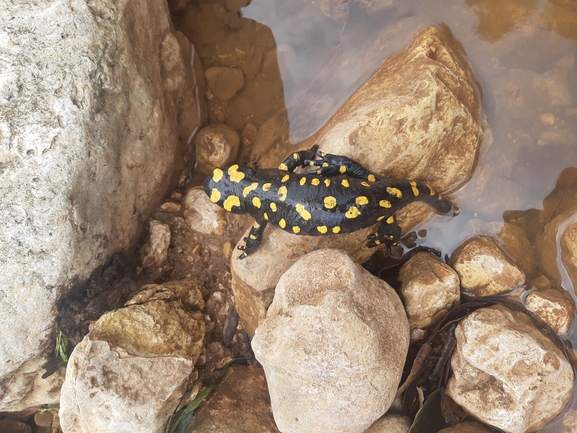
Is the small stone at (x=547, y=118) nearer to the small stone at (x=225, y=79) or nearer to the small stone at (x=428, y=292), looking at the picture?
the small stone at (x=428, y=292)

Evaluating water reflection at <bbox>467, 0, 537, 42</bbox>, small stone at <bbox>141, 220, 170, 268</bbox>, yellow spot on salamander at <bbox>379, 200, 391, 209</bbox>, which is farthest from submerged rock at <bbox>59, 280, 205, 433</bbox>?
water reflection at <bbox>467, 0, 537, 42</bbox>

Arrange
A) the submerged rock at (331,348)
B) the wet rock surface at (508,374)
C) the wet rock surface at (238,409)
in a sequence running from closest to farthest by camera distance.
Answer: the submerged rock at (331,348)
the wet rock surface at (508,374)
the wet rock surface at (238,409)

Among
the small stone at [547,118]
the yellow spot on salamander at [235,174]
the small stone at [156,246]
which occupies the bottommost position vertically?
the small stone at [156,246]

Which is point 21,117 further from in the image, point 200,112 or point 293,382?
point 293,382

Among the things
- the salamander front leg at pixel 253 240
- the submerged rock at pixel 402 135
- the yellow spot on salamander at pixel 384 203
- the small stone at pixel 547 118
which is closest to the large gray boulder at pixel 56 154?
the salamander front leg at pixel 253 240

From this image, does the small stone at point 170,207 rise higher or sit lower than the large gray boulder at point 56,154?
lower

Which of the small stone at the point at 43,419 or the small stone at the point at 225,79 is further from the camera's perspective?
the small stone at the point at 225,79

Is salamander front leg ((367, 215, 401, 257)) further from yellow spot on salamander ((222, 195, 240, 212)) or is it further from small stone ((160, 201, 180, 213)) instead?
small stone ((160, 201, 180, 213))
